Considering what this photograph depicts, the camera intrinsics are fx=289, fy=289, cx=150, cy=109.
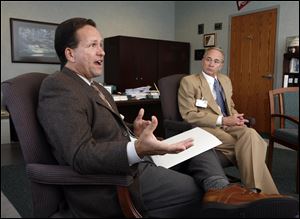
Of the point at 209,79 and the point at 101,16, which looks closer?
the point at 209,79

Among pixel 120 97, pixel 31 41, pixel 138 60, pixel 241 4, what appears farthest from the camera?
pixel 138 60

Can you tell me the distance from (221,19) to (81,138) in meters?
5.13

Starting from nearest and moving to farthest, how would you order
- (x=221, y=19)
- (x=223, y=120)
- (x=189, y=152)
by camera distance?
(x=189, y=152), (x=223, y=120), (x=221, y=19)

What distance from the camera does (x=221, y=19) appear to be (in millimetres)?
5477

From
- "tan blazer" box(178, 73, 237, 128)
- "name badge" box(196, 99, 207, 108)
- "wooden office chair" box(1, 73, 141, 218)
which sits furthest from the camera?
"name badge" box(196, 99, 207, 108)

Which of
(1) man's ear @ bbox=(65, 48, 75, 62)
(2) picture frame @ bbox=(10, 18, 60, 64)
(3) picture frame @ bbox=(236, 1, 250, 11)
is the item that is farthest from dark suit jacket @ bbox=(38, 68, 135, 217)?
(3) picture frame @ bbox=(236, 1, 250, 11)

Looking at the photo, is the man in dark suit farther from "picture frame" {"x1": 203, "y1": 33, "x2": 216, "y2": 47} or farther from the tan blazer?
"picture frame" {"x1": 203, "y1": 33, "x2": 216, "y2": 47}

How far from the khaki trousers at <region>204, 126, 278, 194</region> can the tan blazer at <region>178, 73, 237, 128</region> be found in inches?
4.6

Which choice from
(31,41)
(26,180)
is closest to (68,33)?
(26,180)

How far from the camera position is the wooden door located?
476cm

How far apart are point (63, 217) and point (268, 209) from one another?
66 centimetres

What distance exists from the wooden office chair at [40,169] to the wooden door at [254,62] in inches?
168

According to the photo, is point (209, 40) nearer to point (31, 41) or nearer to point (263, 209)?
point (31, 41)

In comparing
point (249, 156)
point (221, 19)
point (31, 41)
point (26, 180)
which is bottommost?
point (26, 180)
